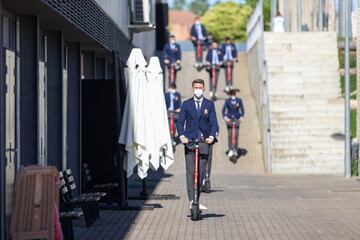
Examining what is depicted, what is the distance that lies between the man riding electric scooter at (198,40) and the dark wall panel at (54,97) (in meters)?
20.9

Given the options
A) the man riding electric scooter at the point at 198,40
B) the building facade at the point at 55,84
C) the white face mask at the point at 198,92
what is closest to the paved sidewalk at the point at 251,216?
the building facade at the point at 55,84

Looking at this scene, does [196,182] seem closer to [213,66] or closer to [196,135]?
[196,135]

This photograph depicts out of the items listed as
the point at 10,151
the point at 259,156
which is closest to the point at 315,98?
the point at 259,156

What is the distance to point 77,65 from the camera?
18.5 m

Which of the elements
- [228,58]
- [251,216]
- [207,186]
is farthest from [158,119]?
[228,58]

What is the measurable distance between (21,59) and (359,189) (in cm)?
935

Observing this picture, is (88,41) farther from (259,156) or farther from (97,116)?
(259,156)

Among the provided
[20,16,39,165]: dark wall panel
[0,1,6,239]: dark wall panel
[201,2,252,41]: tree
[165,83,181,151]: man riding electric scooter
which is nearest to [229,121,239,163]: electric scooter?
[165,83,181,151]: man riding electric scooter

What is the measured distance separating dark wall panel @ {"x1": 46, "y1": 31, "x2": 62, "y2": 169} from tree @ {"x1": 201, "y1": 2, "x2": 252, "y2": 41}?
71.0 m

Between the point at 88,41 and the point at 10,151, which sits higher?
the point at 88,41

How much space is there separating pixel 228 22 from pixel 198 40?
51851mm

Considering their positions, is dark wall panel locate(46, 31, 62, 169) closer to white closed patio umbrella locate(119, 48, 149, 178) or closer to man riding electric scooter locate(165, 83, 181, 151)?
white closed patio umbrella locate(119, 48, 149, 178)

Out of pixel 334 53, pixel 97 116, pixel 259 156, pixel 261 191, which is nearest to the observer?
pixel 97 116

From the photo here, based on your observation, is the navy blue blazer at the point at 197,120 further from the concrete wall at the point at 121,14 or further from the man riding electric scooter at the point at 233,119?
the man riding electric scooter at the point at 233,119
